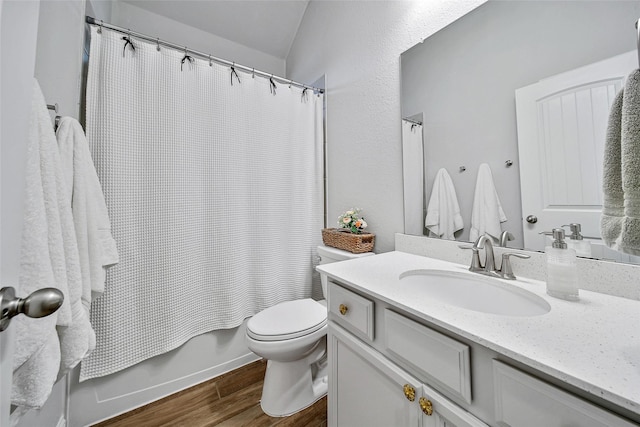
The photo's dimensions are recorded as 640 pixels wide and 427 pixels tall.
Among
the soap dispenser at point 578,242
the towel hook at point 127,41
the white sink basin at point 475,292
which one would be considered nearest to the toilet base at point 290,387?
the white sink basin at point 475,292

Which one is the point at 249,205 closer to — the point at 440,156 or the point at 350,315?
the point at 350,315

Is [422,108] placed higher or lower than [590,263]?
higher

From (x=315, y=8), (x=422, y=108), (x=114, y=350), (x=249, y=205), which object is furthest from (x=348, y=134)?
(x=114, y=350)

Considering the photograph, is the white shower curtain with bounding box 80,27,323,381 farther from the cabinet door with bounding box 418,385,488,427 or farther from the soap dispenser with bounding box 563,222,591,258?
the soap dispenser with bounding box 563,222,591,258

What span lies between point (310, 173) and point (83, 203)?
129cm

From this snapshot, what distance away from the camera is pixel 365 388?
79 cm

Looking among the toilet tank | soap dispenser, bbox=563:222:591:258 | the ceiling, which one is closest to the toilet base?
the toilet tank

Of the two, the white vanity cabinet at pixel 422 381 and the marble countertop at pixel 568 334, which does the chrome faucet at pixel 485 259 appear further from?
the white vanity cabinet at pixel 422 381

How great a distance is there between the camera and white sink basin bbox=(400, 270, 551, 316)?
729mm

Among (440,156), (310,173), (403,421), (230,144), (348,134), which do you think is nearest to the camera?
(403,421)

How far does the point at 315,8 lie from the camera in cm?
194

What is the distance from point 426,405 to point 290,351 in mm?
714

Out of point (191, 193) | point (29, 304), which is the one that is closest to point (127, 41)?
point (191, 193)

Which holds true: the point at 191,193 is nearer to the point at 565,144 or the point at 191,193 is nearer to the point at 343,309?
the point at 343,309
